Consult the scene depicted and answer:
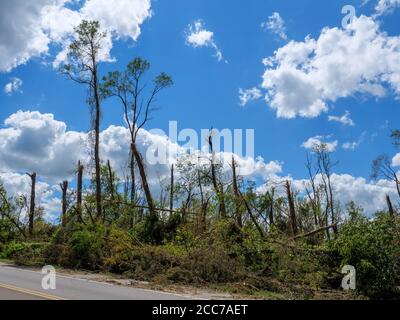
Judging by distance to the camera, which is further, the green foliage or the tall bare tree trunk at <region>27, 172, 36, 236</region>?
the tall bare tree trunk at <region>27, 172, 36, 236</region>

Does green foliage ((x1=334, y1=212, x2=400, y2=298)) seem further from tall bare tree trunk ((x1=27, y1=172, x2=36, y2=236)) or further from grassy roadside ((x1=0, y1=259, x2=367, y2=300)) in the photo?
tall bare tree trunk ((x1=27, y1=172, x2=36, y2=236))

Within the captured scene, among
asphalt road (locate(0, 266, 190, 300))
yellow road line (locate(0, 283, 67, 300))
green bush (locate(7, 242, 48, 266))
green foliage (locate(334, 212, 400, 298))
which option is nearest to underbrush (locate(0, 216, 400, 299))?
green foliage (locate(334, 212, 400, 298))

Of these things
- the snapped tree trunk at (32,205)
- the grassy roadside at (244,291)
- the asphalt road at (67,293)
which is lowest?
the grassy roadside at (244,291)

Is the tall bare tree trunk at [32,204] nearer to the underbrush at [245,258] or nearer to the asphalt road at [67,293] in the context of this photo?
the underbrush at [245,258]

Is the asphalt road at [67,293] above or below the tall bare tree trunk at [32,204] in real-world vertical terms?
below

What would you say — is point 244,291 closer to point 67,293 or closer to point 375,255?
point 375,255

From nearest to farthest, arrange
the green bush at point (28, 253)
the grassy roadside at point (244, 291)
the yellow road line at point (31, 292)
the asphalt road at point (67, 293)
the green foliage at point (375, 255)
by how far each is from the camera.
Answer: the yellow road line at point (31, 292)
the asphalt road at point (67, 293)
the grassy roadside at point (244, 291)
the green foliage at point (375, 255)
the green bush at point (28, 253)

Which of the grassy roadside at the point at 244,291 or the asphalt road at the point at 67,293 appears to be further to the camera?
the grassy roadside at the point at 244,291

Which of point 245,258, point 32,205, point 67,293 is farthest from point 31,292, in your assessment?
point 32,205

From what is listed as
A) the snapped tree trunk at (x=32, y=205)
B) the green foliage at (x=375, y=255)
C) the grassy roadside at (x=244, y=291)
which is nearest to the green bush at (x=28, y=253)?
the snapped tree trunk at (x=32, y=205)

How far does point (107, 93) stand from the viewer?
38.8 m

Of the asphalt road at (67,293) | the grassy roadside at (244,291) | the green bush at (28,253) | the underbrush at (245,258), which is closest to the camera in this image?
the asphalt road at (67,293)
